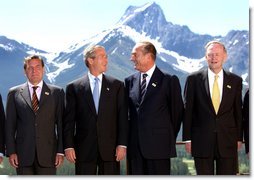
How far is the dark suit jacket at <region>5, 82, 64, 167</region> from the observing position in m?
4.36

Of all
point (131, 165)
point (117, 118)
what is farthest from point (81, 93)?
point (131, 165)

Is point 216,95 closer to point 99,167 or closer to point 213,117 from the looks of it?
point 213,117

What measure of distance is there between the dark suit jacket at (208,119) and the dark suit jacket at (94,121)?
0.55 metres

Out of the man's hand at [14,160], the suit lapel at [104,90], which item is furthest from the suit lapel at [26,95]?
the suit lapel at [104,90]

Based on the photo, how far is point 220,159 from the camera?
14.4ft

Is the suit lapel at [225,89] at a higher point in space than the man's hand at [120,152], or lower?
higher

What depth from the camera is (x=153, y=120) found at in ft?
14.4

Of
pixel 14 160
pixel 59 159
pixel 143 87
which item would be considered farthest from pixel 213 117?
pixel 14 160

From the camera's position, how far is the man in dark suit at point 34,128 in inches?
172

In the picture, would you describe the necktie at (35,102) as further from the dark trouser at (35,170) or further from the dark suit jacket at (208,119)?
the dark suit jacket at (208,119)

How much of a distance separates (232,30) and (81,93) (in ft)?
9.32

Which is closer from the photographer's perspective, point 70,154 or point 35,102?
point 70,154

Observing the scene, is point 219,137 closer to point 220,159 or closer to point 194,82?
point 220,159

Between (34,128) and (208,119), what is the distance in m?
1.44
